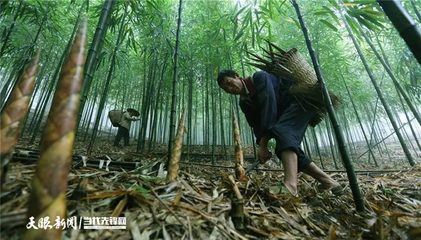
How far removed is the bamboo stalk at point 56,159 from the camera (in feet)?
1.40

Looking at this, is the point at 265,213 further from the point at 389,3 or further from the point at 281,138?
the point at 389,3

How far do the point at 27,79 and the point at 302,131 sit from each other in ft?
6.09

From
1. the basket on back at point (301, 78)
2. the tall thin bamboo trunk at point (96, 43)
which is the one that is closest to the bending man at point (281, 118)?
the basket on back at point (301, 78)

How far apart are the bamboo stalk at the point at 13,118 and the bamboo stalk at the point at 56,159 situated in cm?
17

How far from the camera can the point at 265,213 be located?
42.6 inches

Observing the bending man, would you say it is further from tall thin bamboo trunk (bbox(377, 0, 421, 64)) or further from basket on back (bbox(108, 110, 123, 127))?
basket on back (bbox(108, 110, 123, 127))

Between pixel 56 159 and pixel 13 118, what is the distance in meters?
0.27

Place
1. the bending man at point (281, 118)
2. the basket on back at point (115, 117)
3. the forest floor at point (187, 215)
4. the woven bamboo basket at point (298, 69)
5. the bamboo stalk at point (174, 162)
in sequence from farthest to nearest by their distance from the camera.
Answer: the basket on back at point (115, 117) → the woven bamboo basket at point (298, 69) → the bending man at point (281, 118) → the bamboo stalk at point (174, 162) → the forest floor at point (187, 215)

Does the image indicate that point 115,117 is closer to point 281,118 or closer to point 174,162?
point 174,162

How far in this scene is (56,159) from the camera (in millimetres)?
452

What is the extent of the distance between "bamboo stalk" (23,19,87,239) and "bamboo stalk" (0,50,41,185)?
17 centimetres

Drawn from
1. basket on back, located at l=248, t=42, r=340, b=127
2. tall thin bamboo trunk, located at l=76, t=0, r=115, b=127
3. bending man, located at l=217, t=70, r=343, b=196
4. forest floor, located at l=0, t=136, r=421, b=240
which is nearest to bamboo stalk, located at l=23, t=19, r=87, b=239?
forest floor, located at l=0, t=136, r=421, b=240

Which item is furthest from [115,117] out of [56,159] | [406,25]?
[406,25]

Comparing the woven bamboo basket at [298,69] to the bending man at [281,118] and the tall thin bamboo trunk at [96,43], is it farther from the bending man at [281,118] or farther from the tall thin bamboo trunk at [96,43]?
the tall thin bamboo trunk at [96,43]
